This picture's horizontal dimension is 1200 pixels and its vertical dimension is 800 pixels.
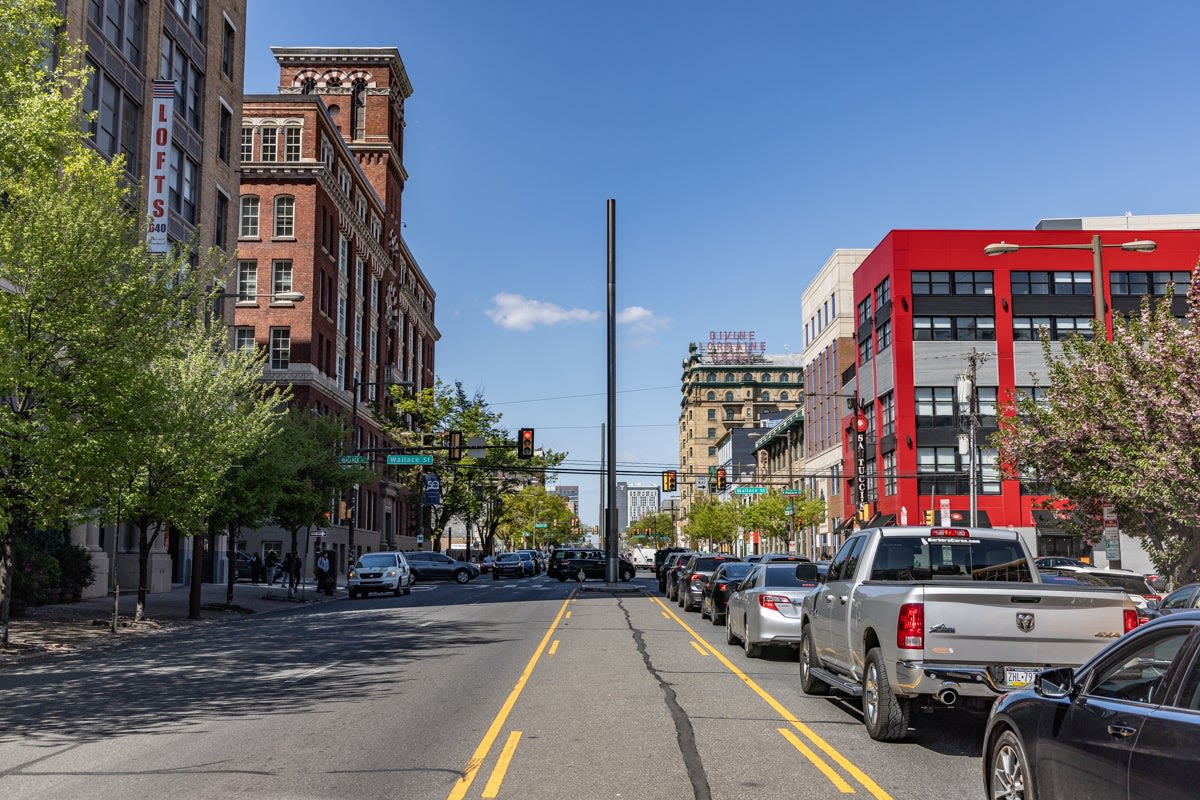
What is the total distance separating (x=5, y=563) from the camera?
65.6 feet

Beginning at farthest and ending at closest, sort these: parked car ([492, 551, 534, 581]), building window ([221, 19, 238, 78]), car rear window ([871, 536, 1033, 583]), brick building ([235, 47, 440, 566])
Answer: parked car ([492, 551, 534, 581]), brick building ([235, 47, 440, 566]), building window ([221, 19, 238, 78]), car rear window ([871, 536, 1033, 583])

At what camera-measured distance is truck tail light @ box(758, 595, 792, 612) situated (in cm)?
1695

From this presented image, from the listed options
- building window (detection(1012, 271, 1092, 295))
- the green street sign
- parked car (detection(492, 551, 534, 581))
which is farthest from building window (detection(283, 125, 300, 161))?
building window (detection(1012, 271, 1092, 295))

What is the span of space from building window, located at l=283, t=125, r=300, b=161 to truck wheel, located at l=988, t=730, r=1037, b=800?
6025 cm

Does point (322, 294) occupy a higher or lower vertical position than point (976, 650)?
higher

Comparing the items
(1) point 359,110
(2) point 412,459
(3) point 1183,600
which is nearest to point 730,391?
(1) point 359,110

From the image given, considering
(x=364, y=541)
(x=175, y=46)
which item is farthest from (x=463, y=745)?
(x=364, y=541)

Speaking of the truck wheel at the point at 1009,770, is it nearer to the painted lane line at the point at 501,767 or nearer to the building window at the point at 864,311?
the painted lane line at the point at 501,767

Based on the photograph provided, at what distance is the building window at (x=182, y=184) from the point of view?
39753mm

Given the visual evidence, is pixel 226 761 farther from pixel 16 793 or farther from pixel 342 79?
pixel 342 79

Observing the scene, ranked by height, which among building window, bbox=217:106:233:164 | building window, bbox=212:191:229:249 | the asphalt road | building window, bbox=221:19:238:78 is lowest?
the asphalt road

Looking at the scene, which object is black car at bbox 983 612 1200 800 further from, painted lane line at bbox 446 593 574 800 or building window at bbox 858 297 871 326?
building window at bbox 858 297 871 326

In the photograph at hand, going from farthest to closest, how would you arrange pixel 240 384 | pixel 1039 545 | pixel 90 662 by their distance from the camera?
pixel 1039 545 < pixel 240 384 < pixel 90 662

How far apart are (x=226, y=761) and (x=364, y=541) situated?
213 ft
